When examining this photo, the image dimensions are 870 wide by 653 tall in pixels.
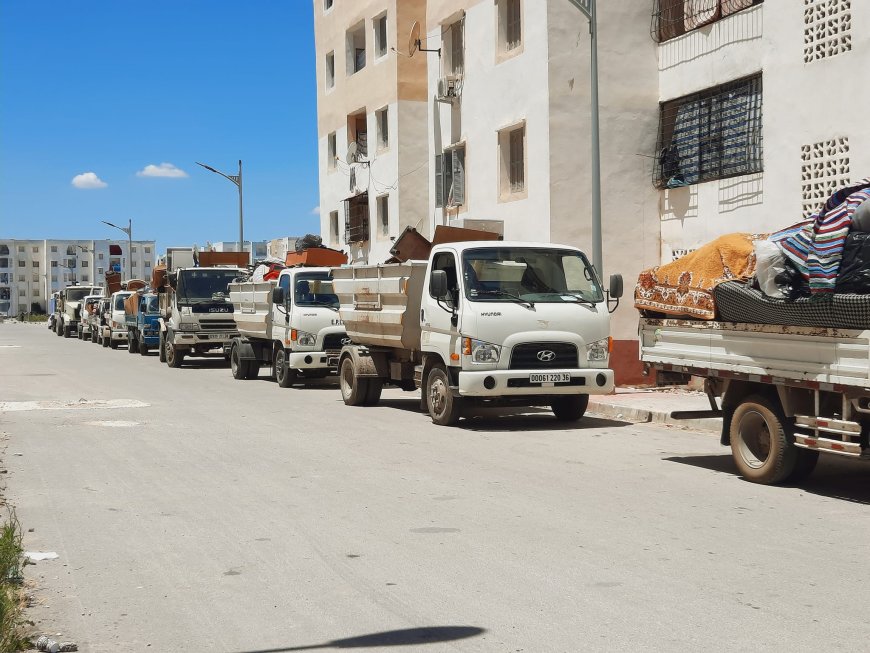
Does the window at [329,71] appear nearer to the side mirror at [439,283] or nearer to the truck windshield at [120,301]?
the truck windshield at [120,301]

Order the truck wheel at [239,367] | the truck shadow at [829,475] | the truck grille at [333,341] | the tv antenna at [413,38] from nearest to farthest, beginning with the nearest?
the truck shadow at [829,475] → the truck grille at [333,341] → the truck wheel at [239,367] → the tv antenna at [413,38]

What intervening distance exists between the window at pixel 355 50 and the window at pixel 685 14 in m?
13.9

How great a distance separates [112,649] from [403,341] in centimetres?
1051

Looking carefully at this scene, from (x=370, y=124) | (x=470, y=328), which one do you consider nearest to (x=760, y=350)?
(x=470, y=328)

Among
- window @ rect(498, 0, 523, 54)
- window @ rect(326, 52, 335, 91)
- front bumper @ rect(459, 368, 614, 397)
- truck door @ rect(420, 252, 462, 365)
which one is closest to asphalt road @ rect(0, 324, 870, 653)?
front bumper @ rect(459, 368, 614, 397)

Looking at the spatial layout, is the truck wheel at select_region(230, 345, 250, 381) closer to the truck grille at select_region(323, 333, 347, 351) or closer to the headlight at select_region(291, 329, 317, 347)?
the headlight at select_region(291, 329, 317, 347)

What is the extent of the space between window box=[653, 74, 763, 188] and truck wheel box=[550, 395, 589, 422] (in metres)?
6.20

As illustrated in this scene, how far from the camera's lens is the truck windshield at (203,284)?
94.6ft

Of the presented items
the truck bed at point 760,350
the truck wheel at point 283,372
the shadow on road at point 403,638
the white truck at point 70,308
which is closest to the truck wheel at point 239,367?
the truck wheel at point 283,372

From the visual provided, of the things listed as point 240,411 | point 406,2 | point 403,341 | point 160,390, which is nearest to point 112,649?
point 403,341

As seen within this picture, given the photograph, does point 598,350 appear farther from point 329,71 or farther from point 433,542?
point 329,71

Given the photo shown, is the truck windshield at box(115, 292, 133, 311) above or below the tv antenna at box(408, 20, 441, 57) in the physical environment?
below

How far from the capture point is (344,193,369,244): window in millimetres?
Result: 33062

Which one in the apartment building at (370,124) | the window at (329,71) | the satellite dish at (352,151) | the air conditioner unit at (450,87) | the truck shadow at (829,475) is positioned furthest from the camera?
the window at (329,71)
